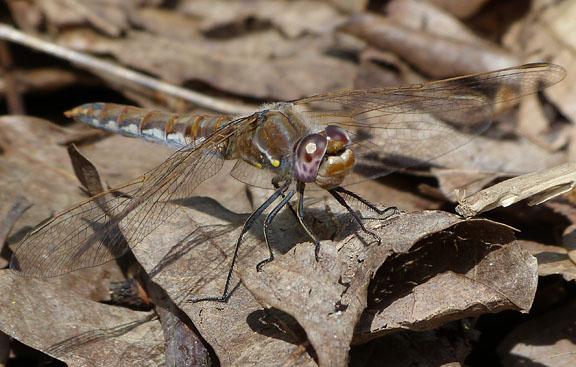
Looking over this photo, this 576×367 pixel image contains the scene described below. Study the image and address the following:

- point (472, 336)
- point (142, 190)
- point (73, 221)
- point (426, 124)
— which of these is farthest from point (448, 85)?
point (73, 221)

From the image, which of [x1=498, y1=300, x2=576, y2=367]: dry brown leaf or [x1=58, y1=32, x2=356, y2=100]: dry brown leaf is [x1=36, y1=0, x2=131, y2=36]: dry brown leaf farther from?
[x1=498, y1=300, x2=576, y2=367]: dry brown leaf

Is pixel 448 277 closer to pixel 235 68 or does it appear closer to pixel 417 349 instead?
pixel 417 349

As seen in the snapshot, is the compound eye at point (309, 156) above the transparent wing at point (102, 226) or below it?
below

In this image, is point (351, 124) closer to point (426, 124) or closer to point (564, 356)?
point (426, 124)

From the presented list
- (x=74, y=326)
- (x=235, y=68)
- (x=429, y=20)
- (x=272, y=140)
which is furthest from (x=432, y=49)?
(x=74, y=326)

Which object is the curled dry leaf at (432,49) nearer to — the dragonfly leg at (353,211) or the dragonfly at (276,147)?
the dragonfly at (276,147)

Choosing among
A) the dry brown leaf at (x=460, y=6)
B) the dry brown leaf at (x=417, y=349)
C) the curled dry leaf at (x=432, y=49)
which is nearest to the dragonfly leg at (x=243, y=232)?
the dry brown leaf at (x=417, y=349)
